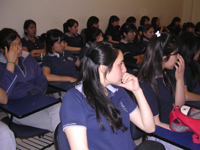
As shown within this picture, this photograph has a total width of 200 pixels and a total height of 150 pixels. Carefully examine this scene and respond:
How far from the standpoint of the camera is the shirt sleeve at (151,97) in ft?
3.98

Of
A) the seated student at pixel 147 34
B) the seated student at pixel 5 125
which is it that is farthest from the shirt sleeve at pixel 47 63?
the seated student at pixel 147 34

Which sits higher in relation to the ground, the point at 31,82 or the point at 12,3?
the point at 12,3

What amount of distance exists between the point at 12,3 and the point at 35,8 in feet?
1.47

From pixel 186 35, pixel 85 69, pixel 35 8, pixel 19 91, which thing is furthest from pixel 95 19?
pixel 85 69

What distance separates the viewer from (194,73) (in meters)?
1.83

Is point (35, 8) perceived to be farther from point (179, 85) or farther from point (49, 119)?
point (179, 85)

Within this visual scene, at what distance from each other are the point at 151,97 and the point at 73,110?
60cm

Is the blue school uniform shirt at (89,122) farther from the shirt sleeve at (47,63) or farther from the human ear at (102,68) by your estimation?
the shirt sleeve at (47,63)

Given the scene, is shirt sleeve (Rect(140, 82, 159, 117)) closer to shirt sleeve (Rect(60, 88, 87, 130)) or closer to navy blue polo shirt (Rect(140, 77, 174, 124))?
navy blue polo shirt (Rect(140, 77, 174, 124))

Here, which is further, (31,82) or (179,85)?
(31,82)

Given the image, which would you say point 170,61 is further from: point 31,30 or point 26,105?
point 31,30

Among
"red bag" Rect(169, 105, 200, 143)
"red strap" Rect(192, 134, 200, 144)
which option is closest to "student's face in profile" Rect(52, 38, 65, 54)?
"red bag" Rect(169, 105, 200, 143)

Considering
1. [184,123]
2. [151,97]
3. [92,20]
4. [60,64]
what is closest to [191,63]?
[151,97]

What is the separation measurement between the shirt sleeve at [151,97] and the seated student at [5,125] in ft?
3.37
